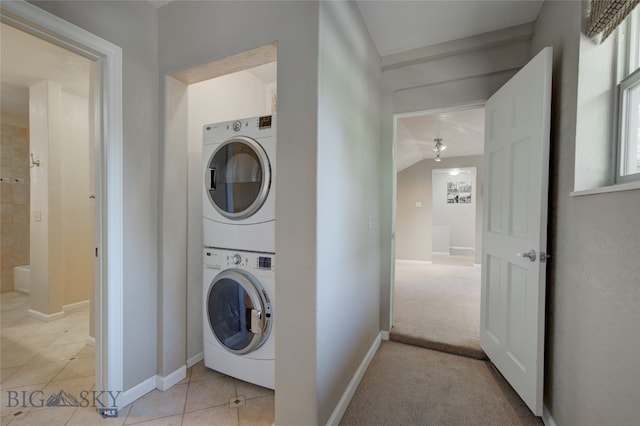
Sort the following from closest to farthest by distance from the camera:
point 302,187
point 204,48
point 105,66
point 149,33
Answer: point 302,187 → point 105,66 → point 204,48 → point 149,33

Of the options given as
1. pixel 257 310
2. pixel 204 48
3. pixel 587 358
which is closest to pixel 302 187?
pixel 257 310

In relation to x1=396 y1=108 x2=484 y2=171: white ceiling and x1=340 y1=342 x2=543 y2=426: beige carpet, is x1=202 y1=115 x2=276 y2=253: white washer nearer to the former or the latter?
x1=340 y1=342 x2=543 y2=426: beige carpet

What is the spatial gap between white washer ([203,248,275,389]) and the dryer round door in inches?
12.2

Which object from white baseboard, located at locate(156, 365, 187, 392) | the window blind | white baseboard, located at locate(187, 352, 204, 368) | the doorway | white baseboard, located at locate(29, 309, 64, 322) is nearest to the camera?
the window blind

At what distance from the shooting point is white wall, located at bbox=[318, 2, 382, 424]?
4.35 feet

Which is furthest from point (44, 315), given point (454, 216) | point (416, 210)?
point (454, 216)

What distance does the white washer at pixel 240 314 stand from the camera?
166 centimetres

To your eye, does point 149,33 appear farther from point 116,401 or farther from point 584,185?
point 584,185

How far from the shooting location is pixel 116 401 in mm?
1569

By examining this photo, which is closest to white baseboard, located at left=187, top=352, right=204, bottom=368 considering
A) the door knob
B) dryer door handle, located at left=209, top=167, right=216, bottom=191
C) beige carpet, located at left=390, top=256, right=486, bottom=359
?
dryer door handle, located at left=209, top=167, right=216, bottom=191

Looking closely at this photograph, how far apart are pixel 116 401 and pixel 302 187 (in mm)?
1696

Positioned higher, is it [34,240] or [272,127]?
[272,127]
